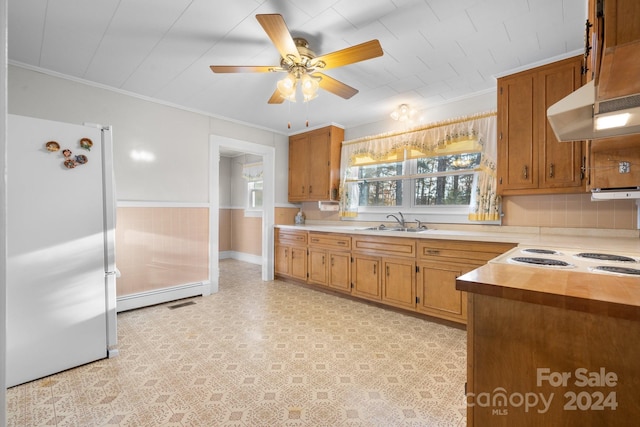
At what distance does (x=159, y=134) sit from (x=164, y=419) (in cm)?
304

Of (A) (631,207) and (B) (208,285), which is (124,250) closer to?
(B) (208,285)

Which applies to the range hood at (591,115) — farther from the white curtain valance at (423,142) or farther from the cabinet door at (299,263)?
the cabinet door at (299,263)

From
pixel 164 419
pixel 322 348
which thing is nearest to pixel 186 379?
pixel 164 419

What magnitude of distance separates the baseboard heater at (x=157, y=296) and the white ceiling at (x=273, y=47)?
234 cm

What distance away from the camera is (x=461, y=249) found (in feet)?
8.57

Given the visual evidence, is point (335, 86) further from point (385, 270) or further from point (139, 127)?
point (139, 127)

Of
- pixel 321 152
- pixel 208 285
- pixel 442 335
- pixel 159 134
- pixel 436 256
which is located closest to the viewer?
pixel 442 335

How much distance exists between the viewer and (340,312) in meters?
3.13

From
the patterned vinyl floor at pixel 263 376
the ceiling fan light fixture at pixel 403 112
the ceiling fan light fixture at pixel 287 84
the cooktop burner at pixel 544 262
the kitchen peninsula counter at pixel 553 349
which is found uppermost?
the ceiling fan light fixture at pixel 403 112

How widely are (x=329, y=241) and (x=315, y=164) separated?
4.48 ft

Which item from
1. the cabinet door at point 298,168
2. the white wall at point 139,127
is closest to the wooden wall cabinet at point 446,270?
the cabinet door at point 298,168

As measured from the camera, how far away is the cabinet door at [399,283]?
9.64ft

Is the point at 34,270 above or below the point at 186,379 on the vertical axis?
above

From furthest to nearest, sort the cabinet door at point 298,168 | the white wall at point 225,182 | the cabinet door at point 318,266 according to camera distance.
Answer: the white wall at point 225,182 → the cabinet door at point 298,168 → the cabinet door at point 318,266
